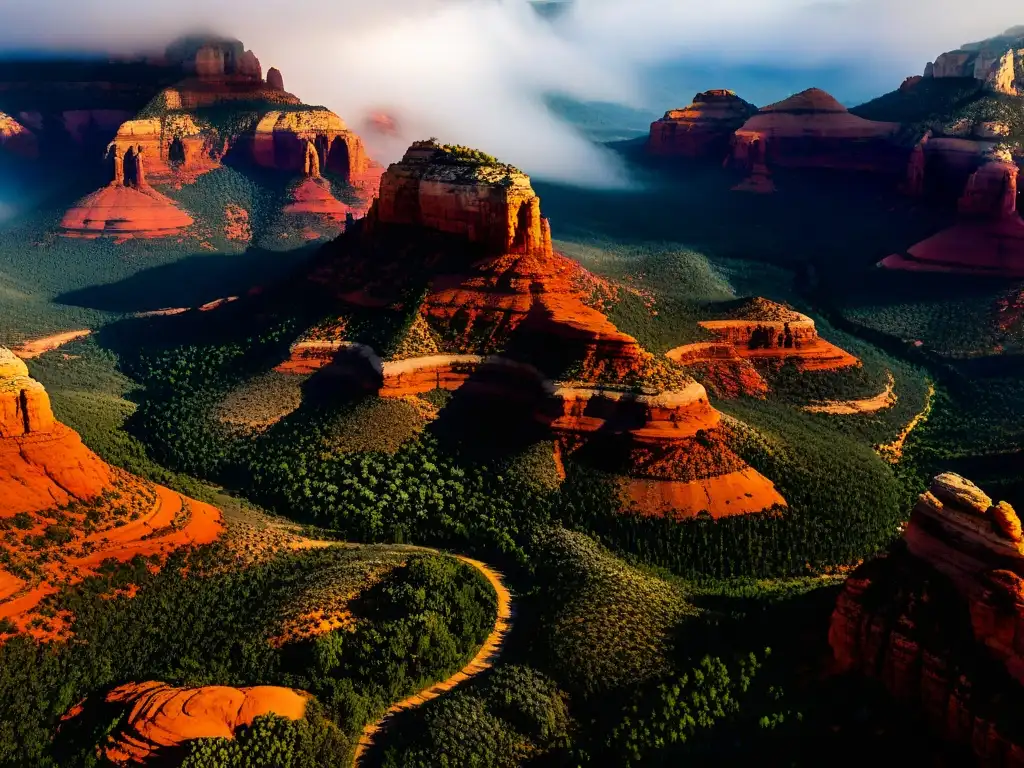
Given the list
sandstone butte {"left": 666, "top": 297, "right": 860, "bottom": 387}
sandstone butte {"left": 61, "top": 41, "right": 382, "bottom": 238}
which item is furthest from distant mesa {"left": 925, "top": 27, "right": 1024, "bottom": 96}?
sandstone butte {"left": 61, "top": 41, "right": 382, "bottom": 238}

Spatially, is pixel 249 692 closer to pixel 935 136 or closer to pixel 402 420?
pixel 402 420

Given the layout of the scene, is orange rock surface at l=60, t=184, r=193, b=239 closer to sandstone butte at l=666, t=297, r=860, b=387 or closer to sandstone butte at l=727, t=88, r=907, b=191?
sandstone butte at l=666, t=297, r=860, b=387

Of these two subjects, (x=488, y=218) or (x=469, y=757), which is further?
(x=488, y=218)

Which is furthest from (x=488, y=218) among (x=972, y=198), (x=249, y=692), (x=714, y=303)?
(x=972, y=198)

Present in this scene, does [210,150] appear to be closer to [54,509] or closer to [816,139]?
[816,139]

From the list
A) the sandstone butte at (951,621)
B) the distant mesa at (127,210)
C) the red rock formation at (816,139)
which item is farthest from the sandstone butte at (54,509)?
the red rock formation at (816,139)

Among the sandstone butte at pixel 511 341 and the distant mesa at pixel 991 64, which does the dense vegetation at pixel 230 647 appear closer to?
the sandstone butte at pixel 511 341
